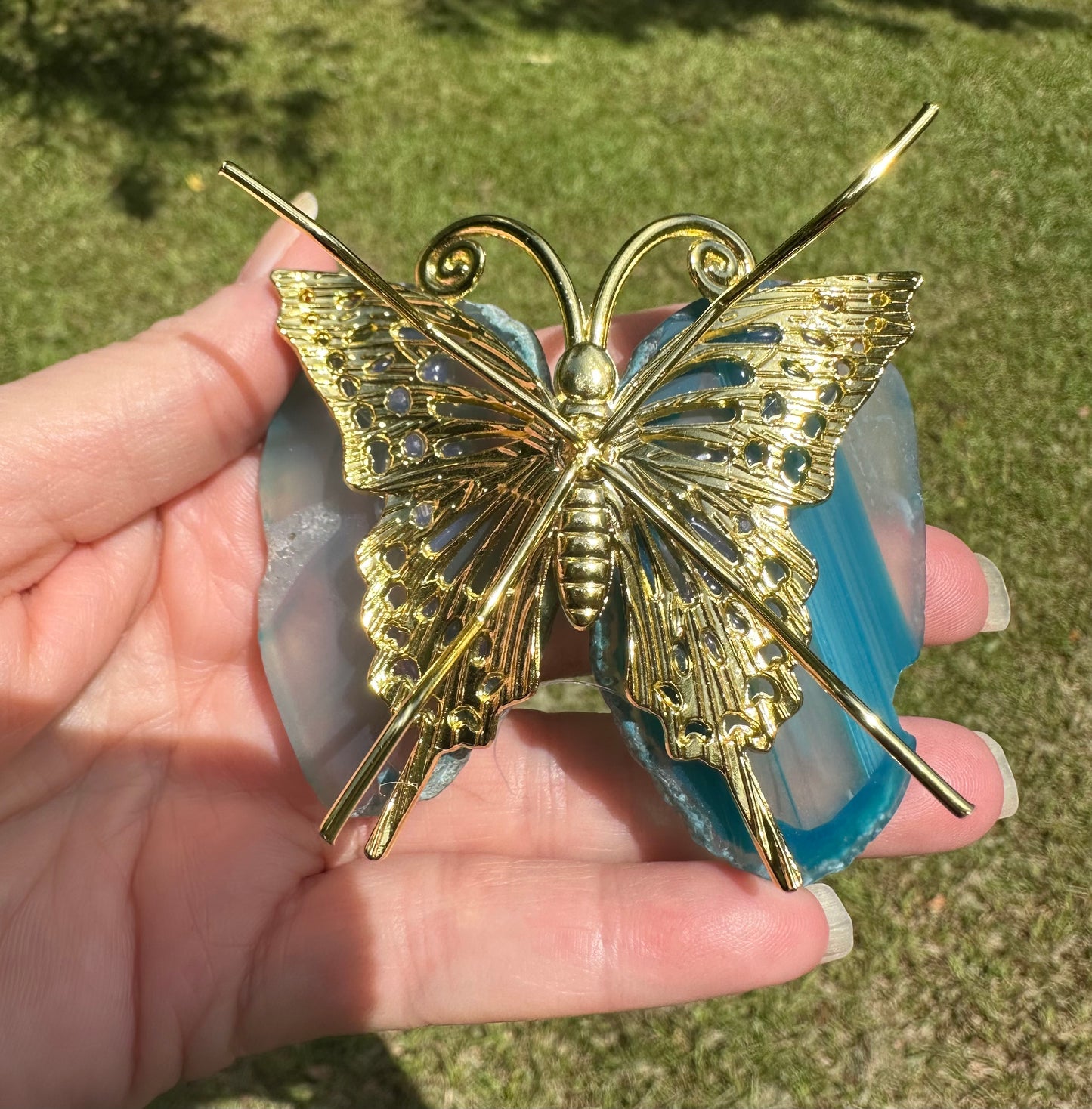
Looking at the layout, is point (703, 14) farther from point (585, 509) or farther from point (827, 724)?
point (827, 724)

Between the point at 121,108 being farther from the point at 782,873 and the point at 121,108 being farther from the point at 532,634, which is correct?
the point at 782,873

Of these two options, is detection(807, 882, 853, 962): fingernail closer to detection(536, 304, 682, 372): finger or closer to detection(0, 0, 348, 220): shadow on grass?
detection(536, 304, 682, 372): finger

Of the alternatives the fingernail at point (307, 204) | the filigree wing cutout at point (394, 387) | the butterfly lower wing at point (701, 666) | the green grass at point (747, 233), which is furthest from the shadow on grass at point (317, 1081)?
the fingernail at point (307, 204)

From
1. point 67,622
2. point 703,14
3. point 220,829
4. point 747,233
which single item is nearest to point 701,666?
point 220,829

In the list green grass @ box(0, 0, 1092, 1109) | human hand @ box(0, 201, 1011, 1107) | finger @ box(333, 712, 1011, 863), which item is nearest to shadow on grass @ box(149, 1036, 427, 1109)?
green grass @ box(0, 0, 1092, 1109)

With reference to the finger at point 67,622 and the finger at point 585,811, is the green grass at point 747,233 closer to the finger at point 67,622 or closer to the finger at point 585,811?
the finger at point 585,811

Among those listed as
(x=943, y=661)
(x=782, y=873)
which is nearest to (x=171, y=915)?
(x=782, y=873)
